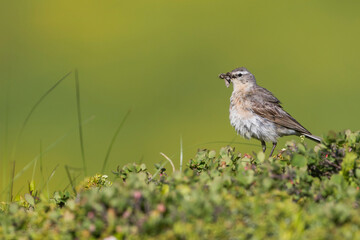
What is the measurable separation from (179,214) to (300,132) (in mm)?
5996

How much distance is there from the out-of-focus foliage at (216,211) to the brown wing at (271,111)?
461 cm

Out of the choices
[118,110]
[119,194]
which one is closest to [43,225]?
[119,194]

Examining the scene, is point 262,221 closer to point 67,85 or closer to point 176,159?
point 176,159

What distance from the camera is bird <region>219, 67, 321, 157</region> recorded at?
9258 mm

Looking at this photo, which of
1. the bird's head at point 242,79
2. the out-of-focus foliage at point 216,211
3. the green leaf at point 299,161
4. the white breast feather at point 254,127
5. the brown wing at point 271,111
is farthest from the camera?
the bird's head at point 242,79

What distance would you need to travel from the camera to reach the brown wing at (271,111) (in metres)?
9.39

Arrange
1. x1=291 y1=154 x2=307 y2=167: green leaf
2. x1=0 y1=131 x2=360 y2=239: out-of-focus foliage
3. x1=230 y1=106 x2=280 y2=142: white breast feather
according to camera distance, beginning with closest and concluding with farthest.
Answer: x1=0 y1=131 x2=360 y2=239: out-of-focus foliage
x1=291 y1=154 x2=307 y2=167: green leaf
x1=230 y1=106 x2=280 y2=142: white breast feather

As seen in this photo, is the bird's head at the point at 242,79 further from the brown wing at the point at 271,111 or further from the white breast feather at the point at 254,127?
the white breast feather at the point at 254,127

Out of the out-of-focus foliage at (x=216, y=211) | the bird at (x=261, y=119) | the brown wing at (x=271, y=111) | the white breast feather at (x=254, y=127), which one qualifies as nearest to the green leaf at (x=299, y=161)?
the out-of-focus foliage at (x=216, y=211)

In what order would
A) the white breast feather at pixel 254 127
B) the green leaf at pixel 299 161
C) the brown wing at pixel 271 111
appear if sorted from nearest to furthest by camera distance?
the green leaf at pixel 299 161
the white breast feather at pixel 254 127
the brown wing at pixel 271 111

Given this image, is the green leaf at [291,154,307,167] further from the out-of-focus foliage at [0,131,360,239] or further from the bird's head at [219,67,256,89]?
the bird's head at [219,67,256,89]

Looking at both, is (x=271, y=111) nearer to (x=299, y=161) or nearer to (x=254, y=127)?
(x=254, y=127)

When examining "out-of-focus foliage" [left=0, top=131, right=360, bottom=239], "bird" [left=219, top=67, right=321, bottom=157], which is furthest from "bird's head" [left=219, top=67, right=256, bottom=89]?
"out-of-focus foliage" [left=0, top=131, right=360, bottom=239]

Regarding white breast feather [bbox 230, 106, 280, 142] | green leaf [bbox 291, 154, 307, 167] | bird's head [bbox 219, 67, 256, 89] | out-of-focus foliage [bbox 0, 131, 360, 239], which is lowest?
out-of-focus foliage [bbox 0, 131, 360, 239]
